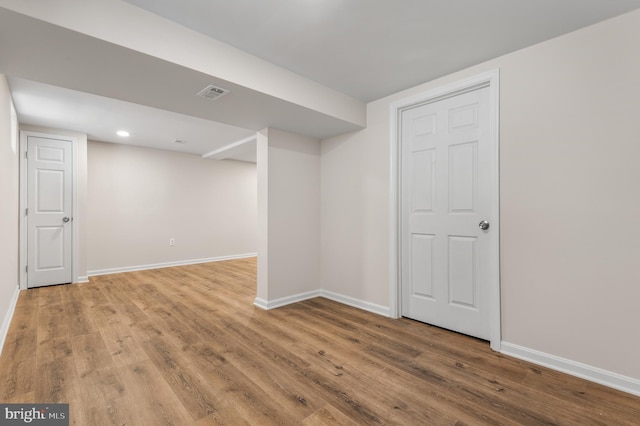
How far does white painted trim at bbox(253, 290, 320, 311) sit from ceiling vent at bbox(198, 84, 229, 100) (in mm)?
2188

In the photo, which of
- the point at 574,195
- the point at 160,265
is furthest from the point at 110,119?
the point at 574,195

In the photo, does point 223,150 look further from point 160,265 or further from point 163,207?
point 160,265

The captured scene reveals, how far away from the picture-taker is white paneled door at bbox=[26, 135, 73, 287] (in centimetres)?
406

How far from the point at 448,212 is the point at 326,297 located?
1.89 metres

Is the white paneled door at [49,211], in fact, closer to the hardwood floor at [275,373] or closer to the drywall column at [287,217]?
the hardwood floor at [275,373]

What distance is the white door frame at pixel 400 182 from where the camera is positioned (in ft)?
7.43

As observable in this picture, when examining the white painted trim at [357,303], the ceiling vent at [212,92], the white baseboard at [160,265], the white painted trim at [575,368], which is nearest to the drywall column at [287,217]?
the white painted trim at [357,303]

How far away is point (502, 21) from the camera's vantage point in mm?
1872

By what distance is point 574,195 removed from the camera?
1.95m

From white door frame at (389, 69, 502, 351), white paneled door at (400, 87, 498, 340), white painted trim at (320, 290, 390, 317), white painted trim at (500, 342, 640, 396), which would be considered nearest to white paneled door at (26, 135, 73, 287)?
white painted trim at (320, 290, 390, 317)

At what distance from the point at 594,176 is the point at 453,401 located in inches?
67.6

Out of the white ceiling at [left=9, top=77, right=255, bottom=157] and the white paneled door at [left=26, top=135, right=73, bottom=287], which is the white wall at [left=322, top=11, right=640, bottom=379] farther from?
the white paneled door at [left=26, top=135, right=73, bottom=287]

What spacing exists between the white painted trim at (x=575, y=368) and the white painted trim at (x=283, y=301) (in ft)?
6.96

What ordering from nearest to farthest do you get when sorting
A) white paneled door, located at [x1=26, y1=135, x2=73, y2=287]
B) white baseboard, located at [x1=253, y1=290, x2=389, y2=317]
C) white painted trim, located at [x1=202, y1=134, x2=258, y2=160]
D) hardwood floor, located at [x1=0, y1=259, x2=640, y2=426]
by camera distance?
hardwood floor, located at [x1=0, y1=259, x2=640, y2=426]
white baseboard, located at [x1=253, y1=290, x2=389, y2=317]
white paneled door, located at [x1=26, y1=135, x2=73, y2=287]
white painted trim, located at [x1=202, y1=134, x2=258, y2=160]
